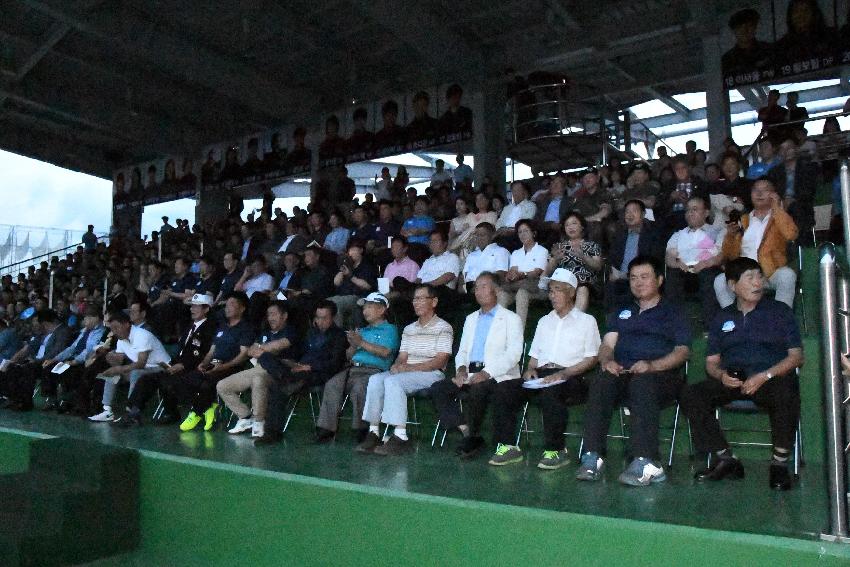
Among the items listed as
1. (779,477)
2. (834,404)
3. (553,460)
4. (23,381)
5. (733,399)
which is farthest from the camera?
(23,381)

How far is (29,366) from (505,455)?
5991 mm

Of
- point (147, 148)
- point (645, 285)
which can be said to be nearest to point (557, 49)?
point (645, 285)

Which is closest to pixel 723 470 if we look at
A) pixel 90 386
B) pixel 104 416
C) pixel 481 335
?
pixel 481 335

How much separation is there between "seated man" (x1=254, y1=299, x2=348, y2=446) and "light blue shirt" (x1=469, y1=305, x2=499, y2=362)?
1.12 metres

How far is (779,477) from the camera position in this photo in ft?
9.84

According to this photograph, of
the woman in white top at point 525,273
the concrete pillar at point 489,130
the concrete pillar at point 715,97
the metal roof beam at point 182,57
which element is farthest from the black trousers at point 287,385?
the metal roof beam at point 182,57

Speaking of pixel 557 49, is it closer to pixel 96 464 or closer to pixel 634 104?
pixel 634 104

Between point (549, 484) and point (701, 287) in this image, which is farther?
point (701, 287)

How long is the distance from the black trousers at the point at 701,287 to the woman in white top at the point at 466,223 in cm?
217

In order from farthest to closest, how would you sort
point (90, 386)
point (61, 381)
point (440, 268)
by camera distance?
point (61, 381)
point (90, 386)
point (440, 268)

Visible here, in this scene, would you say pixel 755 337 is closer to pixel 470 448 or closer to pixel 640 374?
pixel 640 374

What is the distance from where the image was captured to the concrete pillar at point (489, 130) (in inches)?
441

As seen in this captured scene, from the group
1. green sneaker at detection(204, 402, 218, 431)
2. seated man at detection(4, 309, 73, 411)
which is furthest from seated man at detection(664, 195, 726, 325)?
seated man at detection(4, 309, 73, 411)

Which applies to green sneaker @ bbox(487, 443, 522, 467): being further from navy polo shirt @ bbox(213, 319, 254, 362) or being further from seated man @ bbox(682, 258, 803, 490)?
navy polo shirt @ bbox(213, 319, 254, 362)
